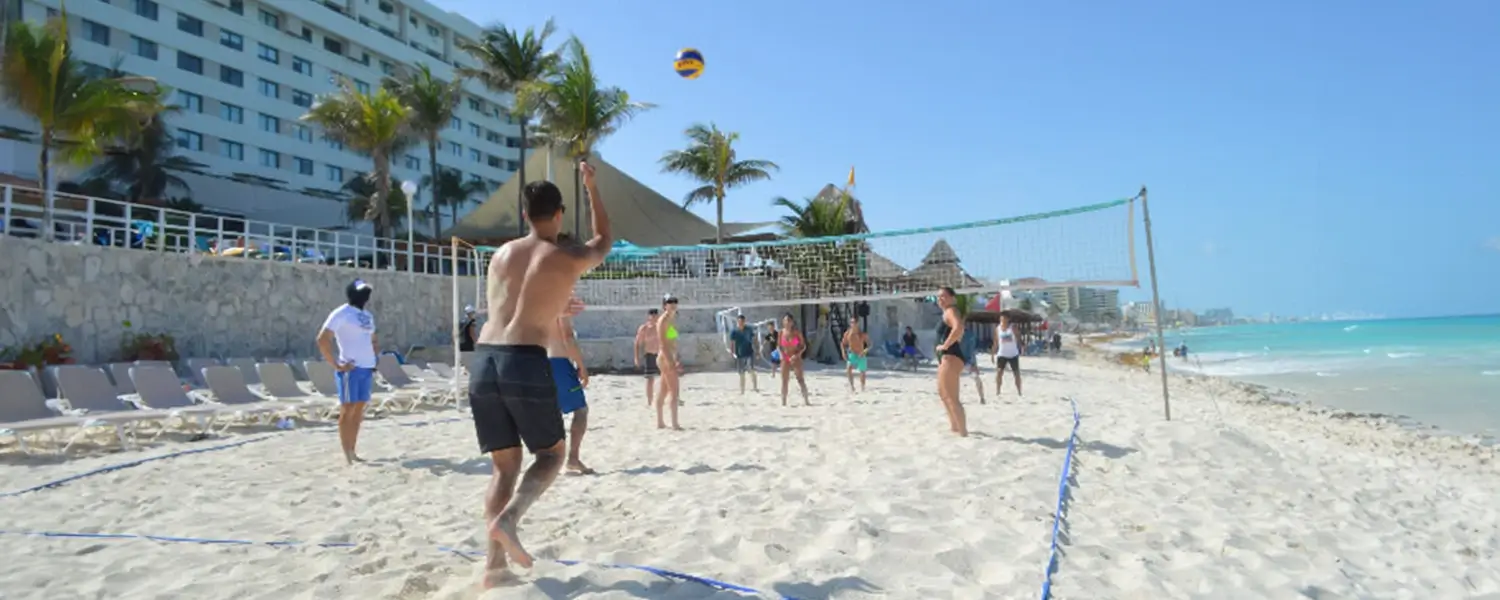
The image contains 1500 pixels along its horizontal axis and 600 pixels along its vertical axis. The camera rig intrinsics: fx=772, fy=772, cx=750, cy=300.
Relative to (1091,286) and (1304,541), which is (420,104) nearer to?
(1091,286)

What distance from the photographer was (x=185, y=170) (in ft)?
92.2

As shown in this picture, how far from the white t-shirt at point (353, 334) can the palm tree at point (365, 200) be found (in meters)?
23.9

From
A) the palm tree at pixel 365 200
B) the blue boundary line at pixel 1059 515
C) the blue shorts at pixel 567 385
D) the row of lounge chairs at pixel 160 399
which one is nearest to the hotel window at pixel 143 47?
the palm tree at pixel 365 200

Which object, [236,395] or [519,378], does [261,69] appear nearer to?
[236,395]

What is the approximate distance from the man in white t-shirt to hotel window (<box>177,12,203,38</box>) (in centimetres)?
3359

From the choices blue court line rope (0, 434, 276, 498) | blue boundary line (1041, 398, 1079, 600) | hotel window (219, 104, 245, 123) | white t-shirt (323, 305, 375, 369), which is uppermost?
hotel window (219, 104, 245, 123)

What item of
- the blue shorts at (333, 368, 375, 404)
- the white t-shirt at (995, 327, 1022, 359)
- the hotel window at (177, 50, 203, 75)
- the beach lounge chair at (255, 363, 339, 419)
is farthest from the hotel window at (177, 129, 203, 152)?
the white t-shirt at (995, 327, 1022, 359)

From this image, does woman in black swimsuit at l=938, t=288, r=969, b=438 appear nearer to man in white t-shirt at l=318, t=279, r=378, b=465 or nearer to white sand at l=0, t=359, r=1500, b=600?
white sand at l=0, t=359, r=1500, b=600

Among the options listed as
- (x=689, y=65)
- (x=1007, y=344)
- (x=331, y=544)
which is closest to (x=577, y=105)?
(x=689, y=65)

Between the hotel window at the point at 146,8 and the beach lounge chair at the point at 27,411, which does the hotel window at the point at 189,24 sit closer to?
the hotel window at the point at 146,8

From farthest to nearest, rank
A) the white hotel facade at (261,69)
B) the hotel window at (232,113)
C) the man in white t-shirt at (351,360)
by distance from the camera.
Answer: the hotel window at (232,113) → the white hotel facade at (261,69) → the man in white t-shirt at (351,360)

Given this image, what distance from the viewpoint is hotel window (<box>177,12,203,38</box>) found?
1208 inches

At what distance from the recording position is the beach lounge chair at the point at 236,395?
7.39m

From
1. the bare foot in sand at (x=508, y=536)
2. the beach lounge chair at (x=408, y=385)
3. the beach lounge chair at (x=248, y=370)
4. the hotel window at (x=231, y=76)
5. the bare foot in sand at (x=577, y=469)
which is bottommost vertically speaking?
the bare foot in sand at (x=577, y=469)
